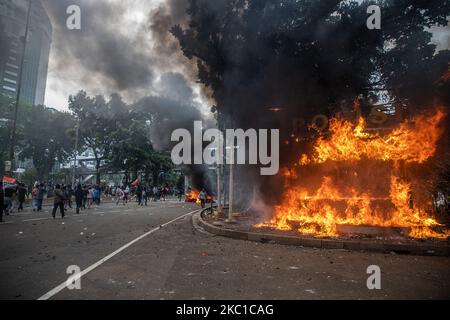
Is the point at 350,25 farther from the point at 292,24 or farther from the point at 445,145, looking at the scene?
the point at 445,145

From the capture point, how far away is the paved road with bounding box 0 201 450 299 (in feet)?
15.0

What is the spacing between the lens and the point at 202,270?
585 cm

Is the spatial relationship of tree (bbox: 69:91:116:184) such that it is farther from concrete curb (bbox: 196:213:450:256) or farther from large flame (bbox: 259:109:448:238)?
concrete curb (bbox: 196:213:450:256)

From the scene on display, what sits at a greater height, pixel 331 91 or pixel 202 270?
pixel 331 91

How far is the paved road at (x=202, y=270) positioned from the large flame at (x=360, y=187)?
315cm

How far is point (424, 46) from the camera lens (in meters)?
17.1

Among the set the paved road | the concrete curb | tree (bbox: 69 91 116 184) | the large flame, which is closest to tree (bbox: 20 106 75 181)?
tree (bbox: 69 91 116 184)

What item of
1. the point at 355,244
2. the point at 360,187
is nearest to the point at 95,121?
the point at 360,187

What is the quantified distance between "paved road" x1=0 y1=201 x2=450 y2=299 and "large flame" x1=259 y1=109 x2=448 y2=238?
315 cm

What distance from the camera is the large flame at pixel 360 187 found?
11.3 metres

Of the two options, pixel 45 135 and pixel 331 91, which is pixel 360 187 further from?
pixel 45 135

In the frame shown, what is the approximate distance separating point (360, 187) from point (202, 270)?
1098cm
